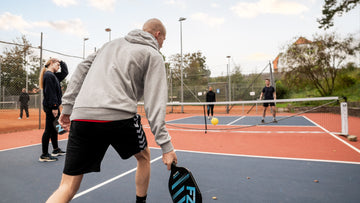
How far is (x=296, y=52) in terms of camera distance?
1683 cm

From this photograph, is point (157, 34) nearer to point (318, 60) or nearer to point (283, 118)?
point (283, 118)

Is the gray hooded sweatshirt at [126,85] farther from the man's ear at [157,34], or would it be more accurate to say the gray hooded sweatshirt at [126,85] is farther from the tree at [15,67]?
the tree at [15,67]

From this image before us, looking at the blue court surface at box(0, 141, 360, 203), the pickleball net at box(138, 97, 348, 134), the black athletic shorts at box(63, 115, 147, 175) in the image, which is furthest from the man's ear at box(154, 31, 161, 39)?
the pickleball net at box(138, 97, 348, 134)

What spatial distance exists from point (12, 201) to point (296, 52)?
61.3 feet

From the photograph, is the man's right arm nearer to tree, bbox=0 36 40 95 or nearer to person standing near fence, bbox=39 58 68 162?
person standing near fence, bbox=39 58 68 162

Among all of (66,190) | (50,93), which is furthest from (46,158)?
(66,190)

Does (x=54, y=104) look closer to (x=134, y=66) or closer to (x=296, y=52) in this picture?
(x=134, y=66)

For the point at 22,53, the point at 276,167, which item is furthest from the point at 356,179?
the point at 22,53

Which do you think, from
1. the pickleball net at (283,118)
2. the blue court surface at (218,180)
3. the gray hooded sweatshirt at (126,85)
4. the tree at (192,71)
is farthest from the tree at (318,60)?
the gray hooded sweatshirt at (126,85)

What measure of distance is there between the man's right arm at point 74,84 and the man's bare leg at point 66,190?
0.59m

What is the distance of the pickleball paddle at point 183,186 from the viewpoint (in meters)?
1.47

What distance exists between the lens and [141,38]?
167 centimetres

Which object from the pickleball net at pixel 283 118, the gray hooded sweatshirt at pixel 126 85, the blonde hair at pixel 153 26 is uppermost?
the blonde hair at pixel 153 26

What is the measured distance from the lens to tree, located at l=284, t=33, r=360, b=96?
1530 centimetres
